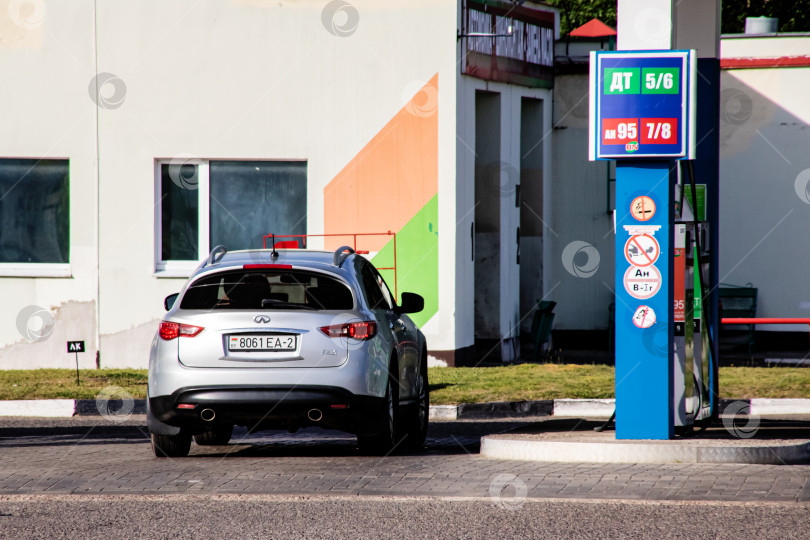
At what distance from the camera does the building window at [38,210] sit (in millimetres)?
18906

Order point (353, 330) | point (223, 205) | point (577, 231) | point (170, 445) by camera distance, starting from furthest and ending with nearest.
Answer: point (577, 231) < point (223, 205) < point (170, 445) < point (353, 330)

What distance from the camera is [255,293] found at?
33.3ft

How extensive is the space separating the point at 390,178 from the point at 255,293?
853 centimetres

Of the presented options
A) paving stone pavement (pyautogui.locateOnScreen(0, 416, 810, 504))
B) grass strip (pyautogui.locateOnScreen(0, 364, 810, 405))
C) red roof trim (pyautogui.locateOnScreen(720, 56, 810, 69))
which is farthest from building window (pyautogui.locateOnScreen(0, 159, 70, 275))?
red roof trim (pyautogui.locateOnScreen(720, 56, 810, 69))

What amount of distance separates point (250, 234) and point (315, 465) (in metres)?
9.35

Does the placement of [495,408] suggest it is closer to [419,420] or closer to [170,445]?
[419,420]

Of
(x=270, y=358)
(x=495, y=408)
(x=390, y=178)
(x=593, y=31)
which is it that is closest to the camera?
(x=270, y=358)

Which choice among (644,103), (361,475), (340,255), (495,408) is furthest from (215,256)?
(495,408)

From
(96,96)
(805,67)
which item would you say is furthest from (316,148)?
(805,67)

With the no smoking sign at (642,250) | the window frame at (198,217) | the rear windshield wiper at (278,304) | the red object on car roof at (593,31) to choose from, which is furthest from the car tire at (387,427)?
the red object on car roof at (593,31)

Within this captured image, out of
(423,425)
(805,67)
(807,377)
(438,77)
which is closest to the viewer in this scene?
(423,425)

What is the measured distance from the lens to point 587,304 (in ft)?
75.7

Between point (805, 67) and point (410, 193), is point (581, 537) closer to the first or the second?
point (410, 193)

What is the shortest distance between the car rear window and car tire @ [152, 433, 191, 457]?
1.08 m
